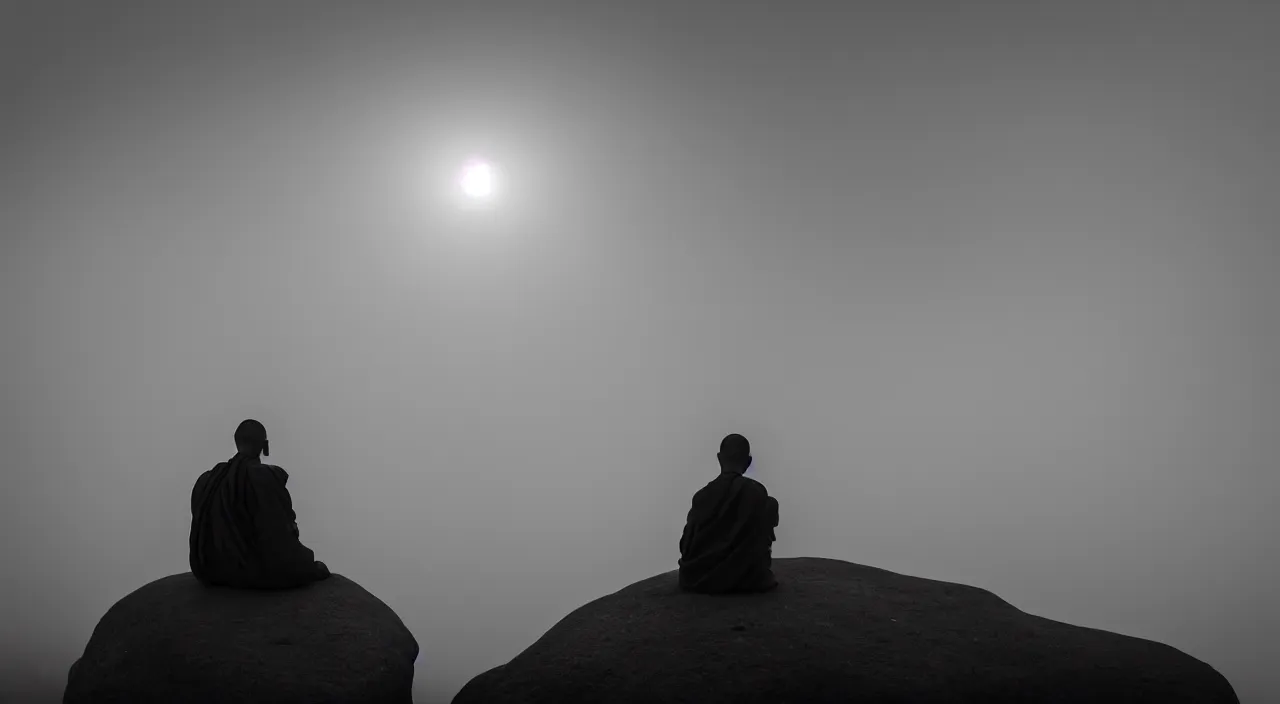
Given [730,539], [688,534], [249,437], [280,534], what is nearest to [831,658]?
[730,539]

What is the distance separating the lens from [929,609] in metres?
5.68

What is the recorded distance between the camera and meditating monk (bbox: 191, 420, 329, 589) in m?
5.96

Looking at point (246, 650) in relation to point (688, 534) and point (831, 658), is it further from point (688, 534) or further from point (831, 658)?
point (831, 658)

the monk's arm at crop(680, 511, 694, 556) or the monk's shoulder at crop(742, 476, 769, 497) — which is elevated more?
the monk's shoulder at crop(742, 476, 769, 497)

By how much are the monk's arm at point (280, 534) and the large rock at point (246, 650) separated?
0.41 feet

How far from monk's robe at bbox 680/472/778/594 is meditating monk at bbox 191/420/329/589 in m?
2.39

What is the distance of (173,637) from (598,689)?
94.9 inches

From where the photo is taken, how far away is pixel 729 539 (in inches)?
227

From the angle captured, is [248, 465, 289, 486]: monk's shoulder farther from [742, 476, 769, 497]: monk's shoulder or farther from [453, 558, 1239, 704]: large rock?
[742, 476, 769, 497]: monk's shoulder

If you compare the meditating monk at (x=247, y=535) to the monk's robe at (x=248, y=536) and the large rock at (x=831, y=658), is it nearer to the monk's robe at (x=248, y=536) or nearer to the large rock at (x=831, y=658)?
the monk's robe at (x=248, y=536)

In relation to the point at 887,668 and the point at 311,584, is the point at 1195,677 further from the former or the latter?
the point at 311,584

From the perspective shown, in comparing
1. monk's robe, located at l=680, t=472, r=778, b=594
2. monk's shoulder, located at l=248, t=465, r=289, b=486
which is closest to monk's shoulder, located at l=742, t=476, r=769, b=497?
monk's robe, located at l=680, t=472, r=778, b=594

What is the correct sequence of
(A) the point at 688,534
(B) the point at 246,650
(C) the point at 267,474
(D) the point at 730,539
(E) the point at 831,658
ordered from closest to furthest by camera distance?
(E) the point at 831,658
(B) the point at 246,650
(D) the point at 730,539
(A) the point at 688,534
(C) the point at 267,474

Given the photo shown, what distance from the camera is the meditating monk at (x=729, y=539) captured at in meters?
5.76
